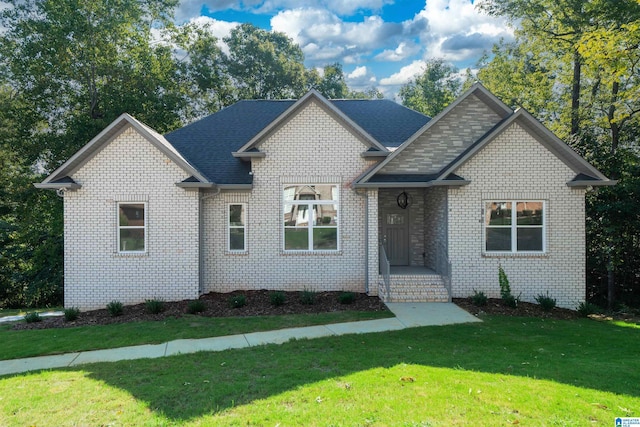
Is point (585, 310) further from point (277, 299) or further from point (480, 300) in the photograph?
point (277, 299)

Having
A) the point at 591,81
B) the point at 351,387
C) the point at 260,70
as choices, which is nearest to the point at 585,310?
the point at 351,387

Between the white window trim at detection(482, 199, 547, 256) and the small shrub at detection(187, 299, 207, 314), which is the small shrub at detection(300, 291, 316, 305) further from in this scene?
the white window trim at detection(482, 199, 547, 256)

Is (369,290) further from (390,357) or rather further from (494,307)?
(390,357)

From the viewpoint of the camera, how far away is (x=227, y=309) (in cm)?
1120

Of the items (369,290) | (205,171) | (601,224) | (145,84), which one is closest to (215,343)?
(369,290)

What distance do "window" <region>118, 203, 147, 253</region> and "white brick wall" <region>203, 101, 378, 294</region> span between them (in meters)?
1.88

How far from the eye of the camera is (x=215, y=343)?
26.6 feet

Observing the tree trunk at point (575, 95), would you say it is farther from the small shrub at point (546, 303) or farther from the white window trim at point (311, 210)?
the white window trim at point (311, 210)

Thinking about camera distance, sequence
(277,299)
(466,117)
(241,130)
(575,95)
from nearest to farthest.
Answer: (277,299) < (466,117) < (241,130) < (575,95)

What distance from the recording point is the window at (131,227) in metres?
12.2

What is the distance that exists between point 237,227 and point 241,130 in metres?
4.60

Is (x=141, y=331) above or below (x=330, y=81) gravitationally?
below

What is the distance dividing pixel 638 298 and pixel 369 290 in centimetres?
1087

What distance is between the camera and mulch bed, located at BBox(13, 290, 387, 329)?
34.5 feet
